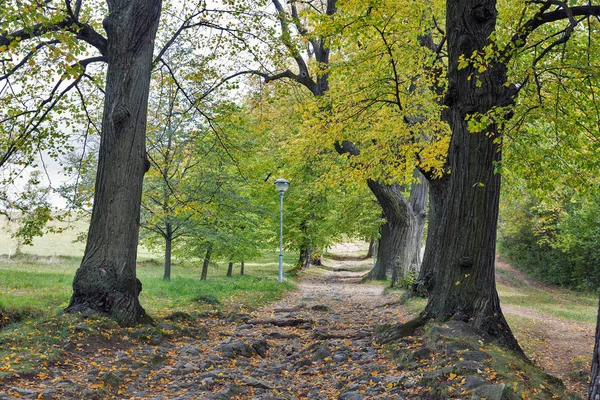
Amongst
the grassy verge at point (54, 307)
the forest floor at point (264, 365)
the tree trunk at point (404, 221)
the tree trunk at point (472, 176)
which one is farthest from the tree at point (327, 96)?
the forest floor at point (264, 365)

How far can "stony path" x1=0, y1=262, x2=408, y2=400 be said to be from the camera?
4.91 meters

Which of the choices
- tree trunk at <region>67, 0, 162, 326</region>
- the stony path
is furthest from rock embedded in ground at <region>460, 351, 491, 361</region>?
tree trunk at <region>67, 0, 162, 326</region>

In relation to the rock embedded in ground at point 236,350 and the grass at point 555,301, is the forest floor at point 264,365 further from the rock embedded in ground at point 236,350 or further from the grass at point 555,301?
the grass at point 555,301

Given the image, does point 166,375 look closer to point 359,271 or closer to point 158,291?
point 158,291

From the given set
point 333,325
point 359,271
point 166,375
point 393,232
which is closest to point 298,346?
point 333,325

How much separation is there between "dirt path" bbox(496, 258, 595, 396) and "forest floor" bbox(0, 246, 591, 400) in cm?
6

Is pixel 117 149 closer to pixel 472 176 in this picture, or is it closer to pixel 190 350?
pixel 190 350

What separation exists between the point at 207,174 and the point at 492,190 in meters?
11.4

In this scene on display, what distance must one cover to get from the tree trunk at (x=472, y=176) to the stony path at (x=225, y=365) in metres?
1.53

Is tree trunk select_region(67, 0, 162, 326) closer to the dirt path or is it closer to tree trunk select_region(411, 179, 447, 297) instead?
tree trunk select_region(411, 179, 447, 297)

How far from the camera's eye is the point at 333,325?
9484mm

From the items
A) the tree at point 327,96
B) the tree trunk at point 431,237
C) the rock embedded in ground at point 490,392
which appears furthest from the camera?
the tree at point 327,96

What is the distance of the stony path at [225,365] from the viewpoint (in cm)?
491

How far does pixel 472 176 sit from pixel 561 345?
4.47 m
